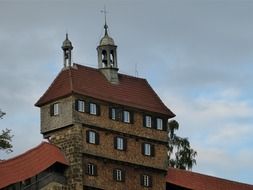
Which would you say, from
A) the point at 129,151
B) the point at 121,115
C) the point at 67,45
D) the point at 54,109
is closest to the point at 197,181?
the point at 129,151

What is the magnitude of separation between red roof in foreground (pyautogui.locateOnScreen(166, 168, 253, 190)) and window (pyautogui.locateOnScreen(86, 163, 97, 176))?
9891mm

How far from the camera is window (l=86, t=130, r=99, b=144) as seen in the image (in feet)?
364

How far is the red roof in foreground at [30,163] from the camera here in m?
107

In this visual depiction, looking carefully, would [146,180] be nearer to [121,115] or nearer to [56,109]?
[121,115]

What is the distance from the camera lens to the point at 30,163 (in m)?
109

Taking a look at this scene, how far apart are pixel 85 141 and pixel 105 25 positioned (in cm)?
1538

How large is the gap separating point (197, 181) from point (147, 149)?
687 cm

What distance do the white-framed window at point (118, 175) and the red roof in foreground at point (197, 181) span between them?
665 cm

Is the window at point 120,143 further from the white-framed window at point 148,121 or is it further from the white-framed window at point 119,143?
the white-framed window at point 148,121

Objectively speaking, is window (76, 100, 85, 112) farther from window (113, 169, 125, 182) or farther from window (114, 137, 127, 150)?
window (113, 169, 125, 182)

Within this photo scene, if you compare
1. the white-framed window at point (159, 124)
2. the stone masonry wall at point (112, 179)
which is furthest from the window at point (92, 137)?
the white-framed window at point (159, 124)

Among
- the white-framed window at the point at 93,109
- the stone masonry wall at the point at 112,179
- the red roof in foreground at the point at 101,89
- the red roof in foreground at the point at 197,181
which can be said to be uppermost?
the red roof in foreground at the point at 101,89

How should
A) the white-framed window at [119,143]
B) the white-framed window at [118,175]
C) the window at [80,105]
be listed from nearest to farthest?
the window at [80,105], the white-framed window at [118,175], the white-framed window at [119,143]

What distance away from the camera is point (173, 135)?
13475 centimetres
